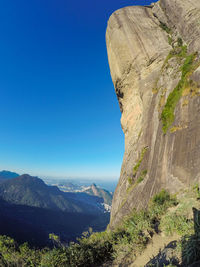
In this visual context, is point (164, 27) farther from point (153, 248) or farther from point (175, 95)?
point (153, 248)

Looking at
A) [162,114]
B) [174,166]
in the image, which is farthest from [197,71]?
[174,166]

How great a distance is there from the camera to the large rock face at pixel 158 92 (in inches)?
541

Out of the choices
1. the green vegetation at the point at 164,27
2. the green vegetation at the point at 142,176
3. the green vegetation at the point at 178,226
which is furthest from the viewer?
the green vegetation at the point at 164,27

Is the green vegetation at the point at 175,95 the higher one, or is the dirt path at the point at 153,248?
the green vegetation at the point at 175,95

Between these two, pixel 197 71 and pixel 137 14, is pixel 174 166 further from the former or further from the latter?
pixel 137 14

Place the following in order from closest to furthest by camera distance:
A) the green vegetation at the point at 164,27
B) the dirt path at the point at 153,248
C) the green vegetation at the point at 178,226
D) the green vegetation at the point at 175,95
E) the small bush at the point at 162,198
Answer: the green vegetation at the point at 178,226
the dirt path at the point at 153,248
the small bush at the point at 162,198
the green vegetation at the point at 175,95
the green vegetation at the point at 164,27

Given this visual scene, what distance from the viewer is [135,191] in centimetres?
1811

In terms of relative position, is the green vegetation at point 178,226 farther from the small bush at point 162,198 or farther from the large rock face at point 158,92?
the large rock face at point 158,92

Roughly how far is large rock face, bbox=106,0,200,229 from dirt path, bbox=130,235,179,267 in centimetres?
618

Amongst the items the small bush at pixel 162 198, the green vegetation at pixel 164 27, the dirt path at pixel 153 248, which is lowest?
the dirt path at pixel 153 248

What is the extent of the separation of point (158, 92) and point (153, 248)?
68.3 feet

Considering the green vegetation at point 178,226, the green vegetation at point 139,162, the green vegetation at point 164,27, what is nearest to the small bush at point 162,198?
the green vegetation at point 178,226

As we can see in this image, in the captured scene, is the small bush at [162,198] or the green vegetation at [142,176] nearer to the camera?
the small bush at [162,198]

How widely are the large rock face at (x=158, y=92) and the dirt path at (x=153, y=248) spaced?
20.3ft
